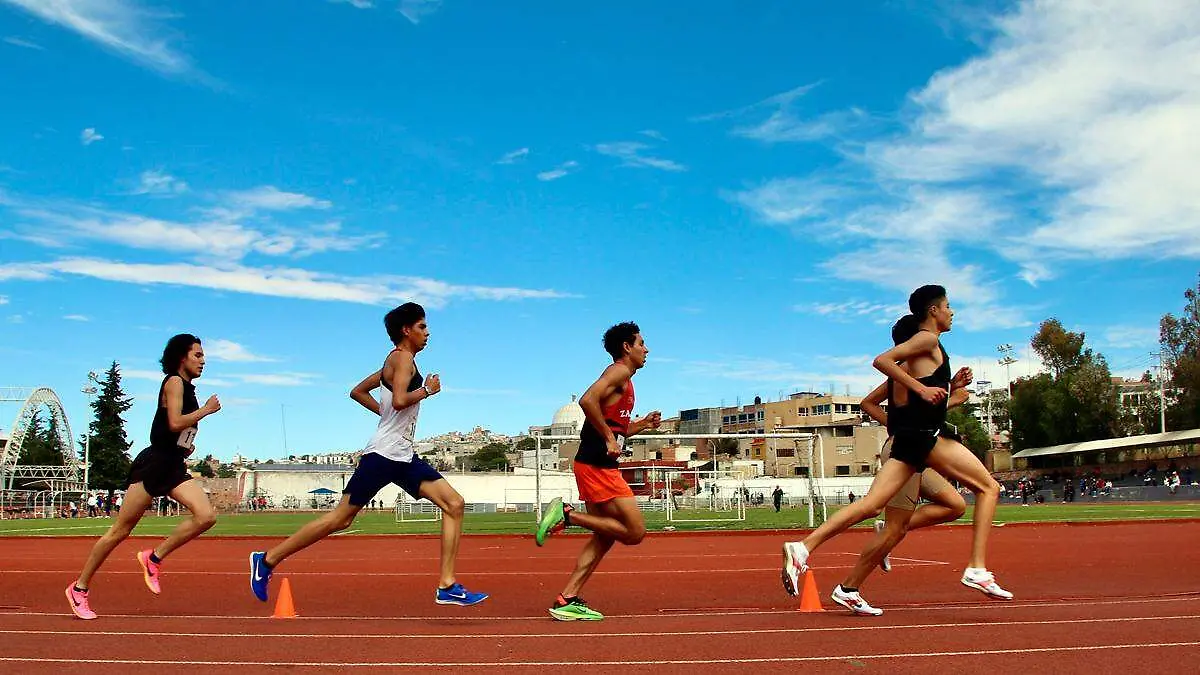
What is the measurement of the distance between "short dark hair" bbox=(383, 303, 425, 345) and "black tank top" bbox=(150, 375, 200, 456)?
169 cm

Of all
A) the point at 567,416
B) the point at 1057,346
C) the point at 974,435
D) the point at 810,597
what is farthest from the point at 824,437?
the point at 810,597

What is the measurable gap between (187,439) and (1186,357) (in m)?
77.8

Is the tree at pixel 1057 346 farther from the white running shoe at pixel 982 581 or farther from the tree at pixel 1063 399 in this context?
the white running shoe at pixel 982 581

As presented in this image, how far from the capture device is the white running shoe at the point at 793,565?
6.72 m

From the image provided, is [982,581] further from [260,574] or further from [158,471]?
[158,471]

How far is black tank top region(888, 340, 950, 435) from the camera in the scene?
7105 mm

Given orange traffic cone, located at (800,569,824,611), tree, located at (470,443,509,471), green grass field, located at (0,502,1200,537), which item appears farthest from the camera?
tree, located at (470,443,509,471)

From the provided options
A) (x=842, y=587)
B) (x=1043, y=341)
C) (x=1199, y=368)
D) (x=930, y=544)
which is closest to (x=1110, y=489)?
(x=1199, y=368)

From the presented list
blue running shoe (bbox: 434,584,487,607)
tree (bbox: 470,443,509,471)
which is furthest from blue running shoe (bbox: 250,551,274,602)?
tree (bbox: 470,443,509,471)

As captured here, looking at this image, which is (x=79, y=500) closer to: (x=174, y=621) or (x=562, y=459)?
(x=562, y=459)

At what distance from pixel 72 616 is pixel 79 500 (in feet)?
238

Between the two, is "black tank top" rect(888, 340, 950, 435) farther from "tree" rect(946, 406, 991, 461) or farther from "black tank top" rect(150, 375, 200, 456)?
"tree" rect(946, 406, 991, 461)

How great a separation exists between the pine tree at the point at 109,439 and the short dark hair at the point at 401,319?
88.6 meters

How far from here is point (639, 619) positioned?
7.44m
